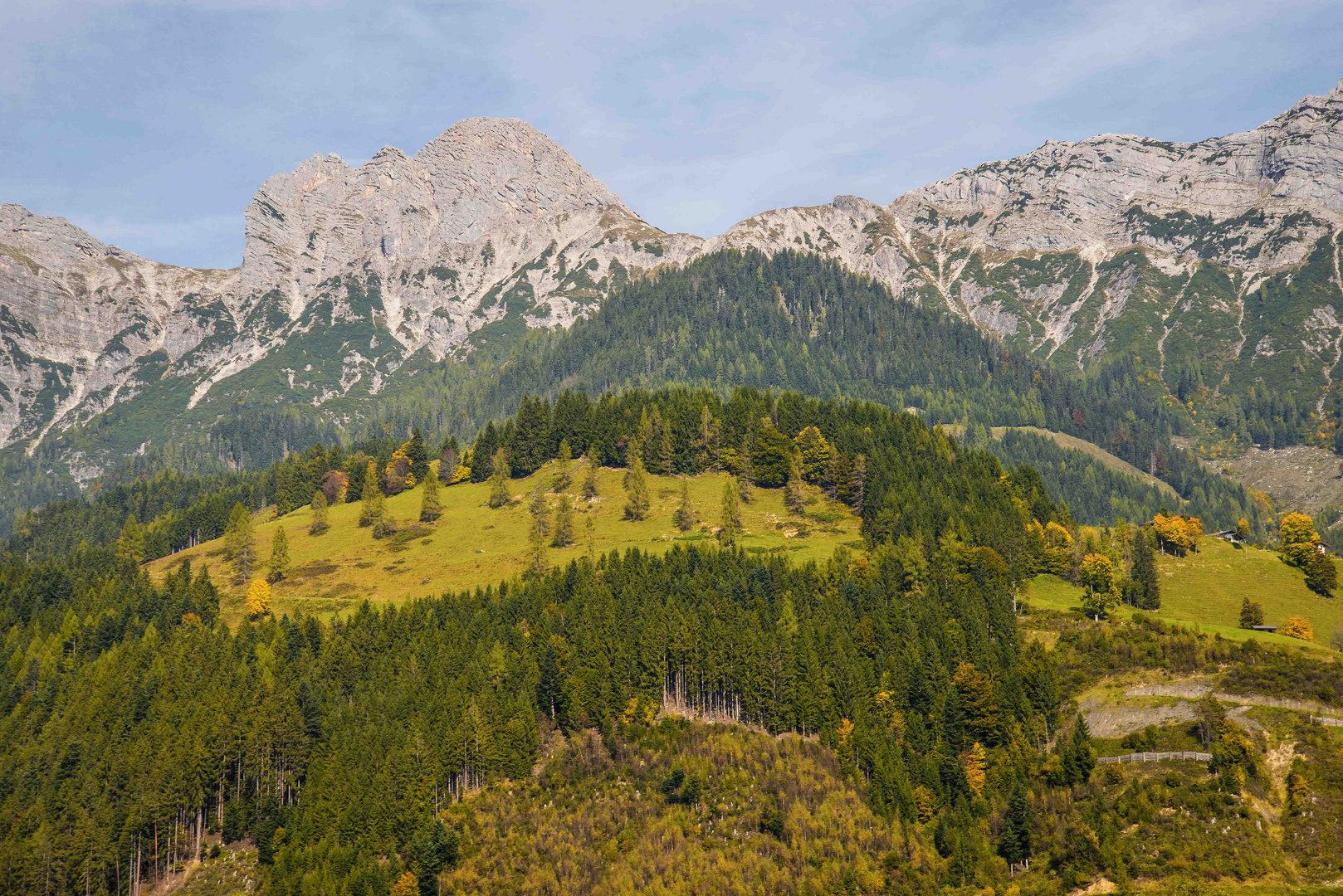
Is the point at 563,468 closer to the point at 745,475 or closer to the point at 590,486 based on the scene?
the point at 590,486

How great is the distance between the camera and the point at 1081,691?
10556 cm

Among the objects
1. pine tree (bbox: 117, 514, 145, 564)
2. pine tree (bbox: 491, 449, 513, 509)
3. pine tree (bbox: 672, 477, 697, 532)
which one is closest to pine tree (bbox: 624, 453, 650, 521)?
pine tree (bbox: 672, 477, 697, 532)

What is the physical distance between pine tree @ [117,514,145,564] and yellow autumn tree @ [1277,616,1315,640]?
702ft

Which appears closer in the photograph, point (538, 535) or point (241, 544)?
point (538, 535)

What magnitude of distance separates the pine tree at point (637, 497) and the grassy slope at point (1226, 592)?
7164 centimetres

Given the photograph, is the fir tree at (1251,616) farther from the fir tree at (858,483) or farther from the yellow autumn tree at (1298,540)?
the fir tree at (858,483)

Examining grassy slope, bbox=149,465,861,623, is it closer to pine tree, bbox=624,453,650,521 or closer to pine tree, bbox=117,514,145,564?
pine tree, bbox=624,453,650,521

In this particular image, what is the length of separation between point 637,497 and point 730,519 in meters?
22.4

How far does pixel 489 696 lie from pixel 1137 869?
73.9m

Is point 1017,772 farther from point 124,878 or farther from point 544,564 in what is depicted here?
point 124,878

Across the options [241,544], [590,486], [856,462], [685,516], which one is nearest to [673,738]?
[685,516]

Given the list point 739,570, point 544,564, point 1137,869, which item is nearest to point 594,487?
point 544,564

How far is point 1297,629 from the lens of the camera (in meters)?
130

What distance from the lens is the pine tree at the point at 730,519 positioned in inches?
6019
